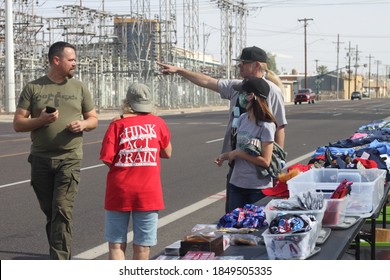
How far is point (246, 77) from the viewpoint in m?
6.10

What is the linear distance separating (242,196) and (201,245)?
215cm

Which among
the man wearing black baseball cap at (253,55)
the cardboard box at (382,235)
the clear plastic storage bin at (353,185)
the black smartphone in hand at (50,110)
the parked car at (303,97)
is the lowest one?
the parked car at (303,97)

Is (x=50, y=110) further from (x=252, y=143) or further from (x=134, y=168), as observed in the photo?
(x=252, y=143)

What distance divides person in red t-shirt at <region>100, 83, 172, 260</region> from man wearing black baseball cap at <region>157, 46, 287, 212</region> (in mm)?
1172

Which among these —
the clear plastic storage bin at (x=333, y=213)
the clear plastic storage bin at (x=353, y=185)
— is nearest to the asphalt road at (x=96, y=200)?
the clear plastic storage bin at (x=353, y=185)

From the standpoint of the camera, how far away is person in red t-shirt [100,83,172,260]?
5.07 meters

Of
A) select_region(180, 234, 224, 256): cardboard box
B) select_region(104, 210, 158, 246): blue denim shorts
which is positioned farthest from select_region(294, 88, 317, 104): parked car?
select_region(180, 234, 224, 256): cardboard box

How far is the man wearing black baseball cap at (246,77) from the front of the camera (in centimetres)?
605

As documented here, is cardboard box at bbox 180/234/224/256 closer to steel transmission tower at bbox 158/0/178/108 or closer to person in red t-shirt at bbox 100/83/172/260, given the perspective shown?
person in red t-shirt at bbox 100/83/172/260

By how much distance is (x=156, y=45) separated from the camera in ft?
195

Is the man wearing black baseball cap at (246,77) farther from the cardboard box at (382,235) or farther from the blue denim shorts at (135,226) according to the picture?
the blue denim shorts at (135,226)

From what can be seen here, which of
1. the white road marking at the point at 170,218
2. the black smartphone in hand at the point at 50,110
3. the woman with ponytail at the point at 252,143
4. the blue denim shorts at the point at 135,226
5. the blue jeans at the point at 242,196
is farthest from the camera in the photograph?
the white road marking at the point at 170,218

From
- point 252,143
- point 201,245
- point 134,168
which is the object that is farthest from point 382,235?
point 201,245

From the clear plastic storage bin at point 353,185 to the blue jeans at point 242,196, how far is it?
18.6 inches
